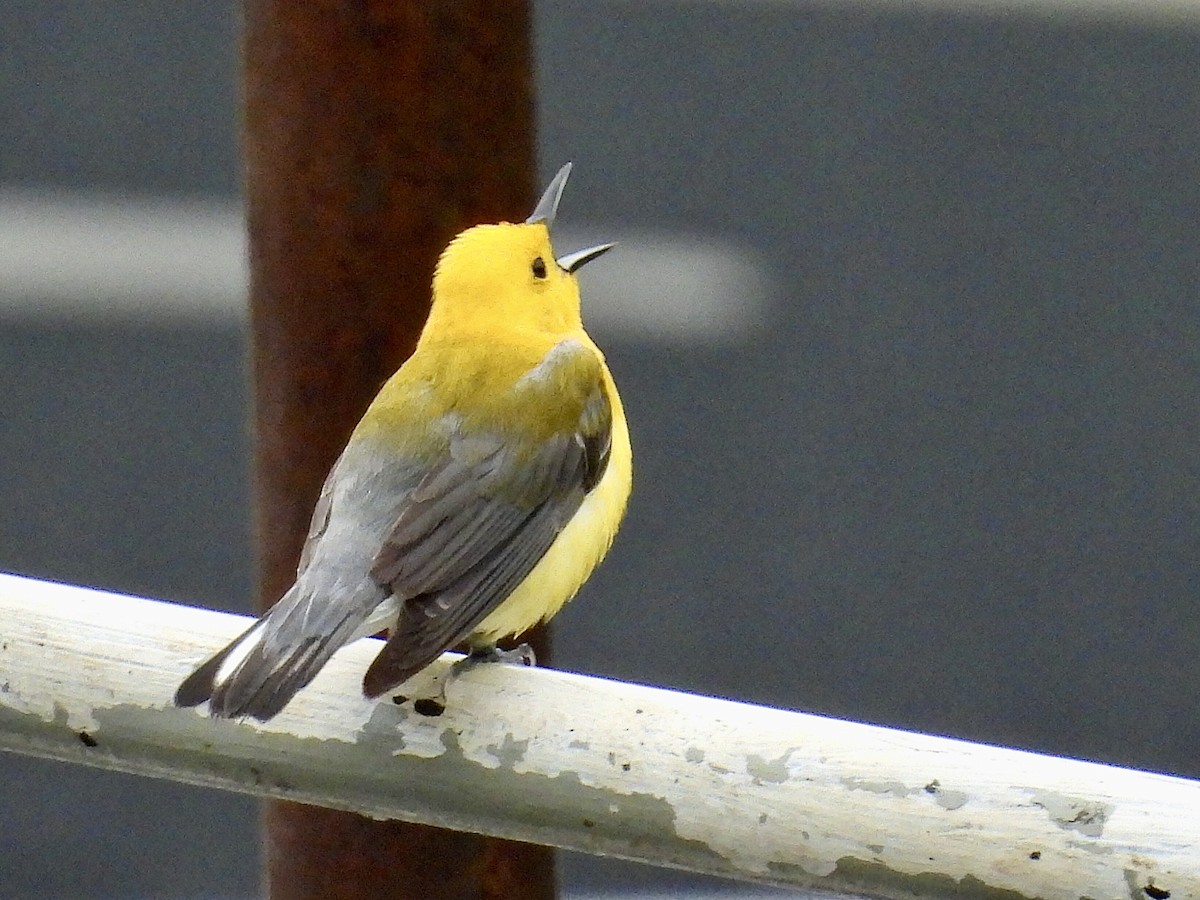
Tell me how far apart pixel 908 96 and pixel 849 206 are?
1.83 ft

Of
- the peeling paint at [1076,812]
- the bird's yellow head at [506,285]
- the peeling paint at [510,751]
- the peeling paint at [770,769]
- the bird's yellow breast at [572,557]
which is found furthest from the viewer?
the bird's yellow head at [506,285]

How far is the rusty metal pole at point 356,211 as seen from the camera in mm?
2943

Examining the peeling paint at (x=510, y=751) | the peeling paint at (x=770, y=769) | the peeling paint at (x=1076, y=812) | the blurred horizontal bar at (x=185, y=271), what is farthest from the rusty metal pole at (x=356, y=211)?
the blurred horizontal bar at (x=185, y=271)

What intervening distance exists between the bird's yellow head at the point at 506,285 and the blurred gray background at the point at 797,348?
4454 mm

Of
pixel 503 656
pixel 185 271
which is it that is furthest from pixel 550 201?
pixel 185 271

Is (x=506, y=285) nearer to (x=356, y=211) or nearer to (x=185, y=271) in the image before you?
(x=356, y=211)

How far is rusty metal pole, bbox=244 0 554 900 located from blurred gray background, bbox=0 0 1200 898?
17.9 feet

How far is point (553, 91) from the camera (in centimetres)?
857

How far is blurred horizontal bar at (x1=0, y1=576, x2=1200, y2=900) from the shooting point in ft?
7.22

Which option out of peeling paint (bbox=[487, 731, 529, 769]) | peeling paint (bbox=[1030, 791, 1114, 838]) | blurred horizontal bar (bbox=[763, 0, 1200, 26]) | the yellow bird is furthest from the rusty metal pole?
blurred horizontal bar (bbox=[763, 0, 1200, 26])

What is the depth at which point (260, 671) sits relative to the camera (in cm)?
255

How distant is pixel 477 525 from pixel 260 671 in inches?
39.4

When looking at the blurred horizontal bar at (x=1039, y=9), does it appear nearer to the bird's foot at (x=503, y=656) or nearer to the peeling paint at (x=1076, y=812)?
the bird's foot at (x=503, y=656)

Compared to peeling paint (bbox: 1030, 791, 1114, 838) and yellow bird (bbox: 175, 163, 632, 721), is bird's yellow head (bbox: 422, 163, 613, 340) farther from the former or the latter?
peeling paint (bbox: 1030, 791, 1114, 838)
